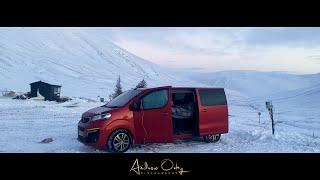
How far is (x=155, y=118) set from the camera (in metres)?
7.58

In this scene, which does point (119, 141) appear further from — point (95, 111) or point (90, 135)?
point (95, 111)

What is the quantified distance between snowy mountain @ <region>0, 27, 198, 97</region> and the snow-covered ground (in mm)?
397

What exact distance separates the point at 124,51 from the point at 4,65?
236 centimetres

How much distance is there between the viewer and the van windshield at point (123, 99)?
7.50m

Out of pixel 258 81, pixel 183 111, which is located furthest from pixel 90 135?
pixel 258 81

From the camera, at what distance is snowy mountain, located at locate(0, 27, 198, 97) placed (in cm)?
775

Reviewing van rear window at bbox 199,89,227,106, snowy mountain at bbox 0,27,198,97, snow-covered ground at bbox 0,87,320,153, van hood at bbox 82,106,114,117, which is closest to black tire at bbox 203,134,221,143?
snow-covered ground at bbox 0,87,320,153

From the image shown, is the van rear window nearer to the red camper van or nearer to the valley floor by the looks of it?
the red camper van

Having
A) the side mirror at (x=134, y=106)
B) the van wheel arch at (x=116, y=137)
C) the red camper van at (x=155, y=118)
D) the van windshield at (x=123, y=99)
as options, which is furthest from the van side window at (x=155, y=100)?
the van wheel arch at (x=116, y=137)

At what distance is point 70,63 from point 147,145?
2.27 m
